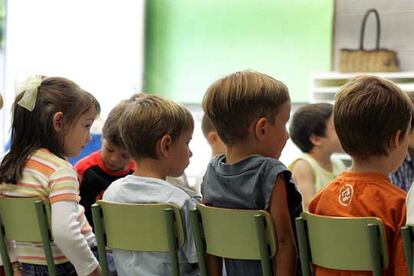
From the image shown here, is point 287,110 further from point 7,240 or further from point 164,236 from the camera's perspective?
point 7,240

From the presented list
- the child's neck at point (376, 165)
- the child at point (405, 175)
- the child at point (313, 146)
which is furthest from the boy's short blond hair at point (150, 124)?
the child at point (313, 146)

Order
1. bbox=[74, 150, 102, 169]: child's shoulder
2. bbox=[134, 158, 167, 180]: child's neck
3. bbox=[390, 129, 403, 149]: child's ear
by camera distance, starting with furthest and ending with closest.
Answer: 1. bbox=[74, 150, 102, 169]: child's shoulder
2. bbox=[134, 158, 167, 180]: child's neck
3. bbox=[390, 129, 403, 149]: child's ear

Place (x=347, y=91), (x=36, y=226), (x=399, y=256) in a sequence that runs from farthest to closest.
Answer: (x=36, y=226) → (x=347, y=91) → (x=399, y=256)

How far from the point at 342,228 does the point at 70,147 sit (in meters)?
1.06

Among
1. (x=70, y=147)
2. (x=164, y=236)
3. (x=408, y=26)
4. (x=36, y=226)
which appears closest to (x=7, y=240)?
(x=36, y=226)

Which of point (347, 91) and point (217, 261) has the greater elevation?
point (347, 91)

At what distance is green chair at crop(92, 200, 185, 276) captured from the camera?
2.19 metres

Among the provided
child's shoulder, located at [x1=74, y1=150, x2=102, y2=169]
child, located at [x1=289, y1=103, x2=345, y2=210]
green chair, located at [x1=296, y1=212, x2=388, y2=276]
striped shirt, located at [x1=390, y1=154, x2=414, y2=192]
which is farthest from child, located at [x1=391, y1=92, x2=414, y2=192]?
green chair, located at [x1=296, y1=212, x2=388, y2=276]

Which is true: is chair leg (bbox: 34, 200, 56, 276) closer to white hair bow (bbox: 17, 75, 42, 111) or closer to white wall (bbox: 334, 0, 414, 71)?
white hair bow (bbox: 17, 75, 42, 111)

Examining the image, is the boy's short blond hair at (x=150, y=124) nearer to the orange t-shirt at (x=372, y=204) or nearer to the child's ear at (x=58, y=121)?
the child's ear at (x=58, y=121)

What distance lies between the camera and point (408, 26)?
521 cm

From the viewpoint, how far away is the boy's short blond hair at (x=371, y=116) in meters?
1.95

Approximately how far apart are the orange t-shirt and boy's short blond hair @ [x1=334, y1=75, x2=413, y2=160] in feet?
0.22

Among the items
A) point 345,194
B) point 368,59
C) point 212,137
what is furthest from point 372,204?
point 368,59
